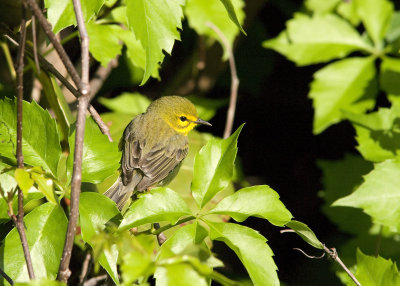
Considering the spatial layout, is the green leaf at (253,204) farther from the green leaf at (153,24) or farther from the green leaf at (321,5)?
the green leaf at (321,5)

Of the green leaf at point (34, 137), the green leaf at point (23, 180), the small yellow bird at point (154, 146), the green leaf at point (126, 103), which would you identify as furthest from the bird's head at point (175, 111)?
the green leaf at point (23, 180)

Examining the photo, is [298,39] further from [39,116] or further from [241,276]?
[39,116]

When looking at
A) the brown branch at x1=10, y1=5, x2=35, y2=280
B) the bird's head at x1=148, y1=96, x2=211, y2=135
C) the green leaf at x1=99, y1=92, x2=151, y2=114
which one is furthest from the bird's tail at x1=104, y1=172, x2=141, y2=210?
the brown branch at x1=10, y1=5, x2=35, y2=280

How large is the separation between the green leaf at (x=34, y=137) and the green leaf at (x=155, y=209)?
1.02 ft

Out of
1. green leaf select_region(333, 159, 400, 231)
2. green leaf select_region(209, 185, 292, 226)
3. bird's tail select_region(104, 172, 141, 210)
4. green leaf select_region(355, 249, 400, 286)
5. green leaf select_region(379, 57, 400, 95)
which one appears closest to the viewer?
green leaf select_region(209, 185, 292, 226)

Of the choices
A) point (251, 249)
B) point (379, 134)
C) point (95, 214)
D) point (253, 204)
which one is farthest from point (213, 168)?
point (379, 134)

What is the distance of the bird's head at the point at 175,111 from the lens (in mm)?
4055

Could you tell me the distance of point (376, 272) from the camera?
2268mm

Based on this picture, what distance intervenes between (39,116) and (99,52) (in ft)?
3.65

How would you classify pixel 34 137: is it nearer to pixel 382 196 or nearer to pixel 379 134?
pixel 382 196

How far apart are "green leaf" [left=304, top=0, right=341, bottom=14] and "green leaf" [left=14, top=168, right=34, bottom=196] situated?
385 centimetres

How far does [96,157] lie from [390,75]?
2.51 m

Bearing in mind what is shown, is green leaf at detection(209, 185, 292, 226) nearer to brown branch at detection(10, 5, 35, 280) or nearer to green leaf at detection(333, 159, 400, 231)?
brown branch at detection(10, 5, 35, 280)

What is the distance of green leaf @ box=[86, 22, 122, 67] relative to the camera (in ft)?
9.95
